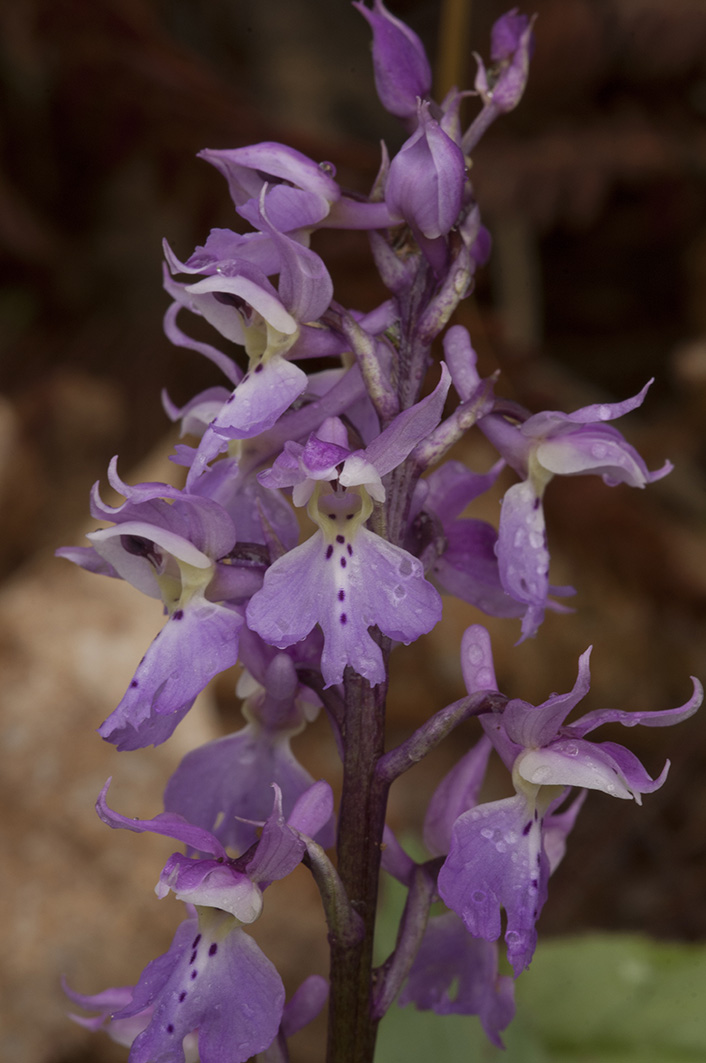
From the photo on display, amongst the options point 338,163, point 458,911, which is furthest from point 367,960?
point 338,163

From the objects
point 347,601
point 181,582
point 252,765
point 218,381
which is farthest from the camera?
point 218,381

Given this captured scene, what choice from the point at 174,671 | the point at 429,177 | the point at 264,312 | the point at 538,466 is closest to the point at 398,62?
the point at 429,177

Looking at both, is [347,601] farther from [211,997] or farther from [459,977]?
[459,977]

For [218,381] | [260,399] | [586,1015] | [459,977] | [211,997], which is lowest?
[218,381]

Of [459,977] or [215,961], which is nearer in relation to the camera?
[215,961]

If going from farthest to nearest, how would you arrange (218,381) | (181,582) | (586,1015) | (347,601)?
(218,381), (586,1015), (181,582), (347,601)

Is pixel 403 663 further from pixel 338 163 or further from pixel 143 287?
pixel 143 287

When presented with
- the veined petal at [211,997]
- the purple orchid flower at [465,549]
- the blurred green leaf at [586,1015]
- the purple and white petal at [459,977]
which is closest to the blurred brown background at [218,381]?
the blurred green leaf at [586,1015]
